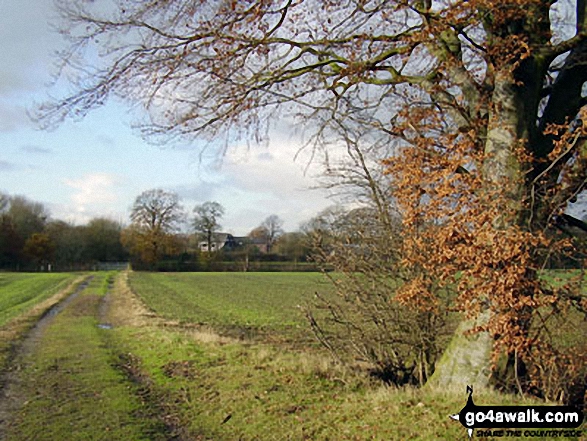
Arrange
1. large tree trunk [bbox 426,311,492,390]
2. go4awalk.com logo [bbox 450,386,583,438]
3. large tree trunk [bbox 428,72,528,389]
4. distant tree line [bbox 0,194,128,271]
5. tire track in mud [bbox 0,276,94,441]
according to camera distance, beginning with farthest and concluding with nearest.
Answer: distant tree line [bbox 0,194,128,271], tire track in mud [bbox 0,276,94,441], large tree trunk [bbox 426,311,492,390], large tree trunk [bbox 428,72,528,389], go4awalk.com logo [bbox 450,386,583,438]

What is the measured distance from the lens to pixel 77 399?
8211 millimetres

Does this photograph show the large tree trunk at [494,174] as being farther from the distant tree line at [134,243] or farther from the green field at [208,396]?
the distant tree line at [134,243]

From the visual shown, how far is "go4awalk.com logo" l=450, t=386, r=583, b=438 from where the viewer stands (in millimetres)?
5484

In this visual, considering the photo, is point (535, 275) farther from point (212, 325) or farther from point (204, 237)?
point (204, 237)

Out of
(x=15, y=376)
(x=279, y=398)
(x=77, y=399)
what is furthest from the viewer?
(x=15, y=376)

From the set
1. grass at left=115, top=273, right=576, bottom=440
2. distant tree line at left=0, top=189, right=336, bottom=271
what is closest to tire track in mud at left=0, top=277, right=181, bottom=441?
grass at left=115, top=273, right=576, bottom=440

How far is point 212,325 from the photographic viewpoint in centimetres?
2027

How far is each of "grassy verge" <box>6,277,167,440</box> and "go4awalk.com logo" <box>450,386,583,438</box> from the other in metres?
3.77

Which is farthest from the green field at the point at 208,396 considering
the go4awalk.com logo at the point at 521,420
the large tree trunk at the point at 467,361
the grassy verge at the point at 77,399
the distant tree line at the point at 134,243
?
the distant tree line at the point at 134,243

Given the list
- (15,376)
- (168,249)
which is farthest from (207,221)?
(15,376)

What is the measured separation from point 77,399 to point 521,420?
21.2 feet

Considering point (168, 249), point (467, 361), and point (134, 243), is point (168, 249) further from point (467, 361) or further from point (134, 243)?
point (467, 361)

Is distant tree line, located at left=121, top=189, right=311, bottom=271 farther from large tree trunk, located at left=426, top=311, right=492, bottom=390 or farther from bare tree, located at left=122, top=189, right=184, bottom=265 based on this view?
large tree trunk, located at left=426, top=311, right=492, bottom=390

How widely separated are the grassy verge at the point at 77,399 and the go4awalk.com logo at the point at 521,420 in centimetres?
377
